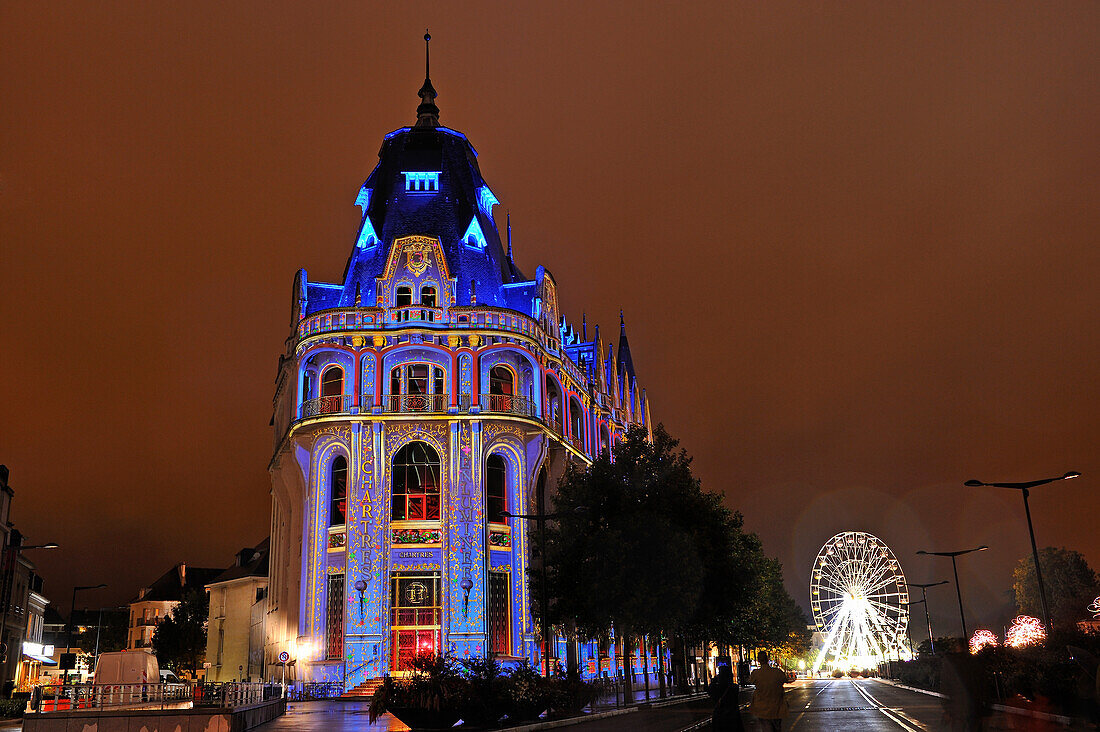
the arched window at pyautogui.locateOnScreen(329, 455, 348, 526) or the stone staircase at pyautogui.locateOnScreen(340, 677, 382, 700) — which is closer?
the stone staircase at pyautogui.locateOnScreen(340, 677, 382, 700)

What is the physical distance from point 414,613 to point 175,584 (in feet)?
315

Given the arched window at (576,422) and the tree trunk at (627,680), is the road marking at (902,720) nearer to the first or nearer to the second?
the tree trunk at (627,680)

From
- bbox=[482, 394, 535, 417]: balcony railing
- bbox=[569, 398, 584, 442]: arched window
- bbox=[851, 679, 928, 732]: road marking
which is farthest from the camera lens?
bbox=[569, 398, 584, 442]: arched window

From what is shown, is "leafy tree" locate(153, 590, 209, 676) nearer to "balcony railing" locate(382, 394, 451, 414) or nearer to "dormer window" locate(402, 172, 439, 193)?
"balcony railing" locate(382, 394, 451, 414)

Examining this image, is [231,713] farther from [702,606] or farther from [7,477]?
[7,477]

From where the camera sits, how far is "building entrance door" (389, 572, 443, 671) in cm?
4938

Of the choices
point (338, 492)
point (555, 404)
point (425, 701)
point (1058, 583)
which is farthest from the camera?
point (1058, 583)

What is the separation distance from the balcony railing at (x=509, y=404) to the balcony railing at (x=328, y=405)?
24.3 ft

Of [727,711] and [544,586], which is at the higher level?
[544,586]

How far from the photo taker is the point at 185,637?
9281 centimetres

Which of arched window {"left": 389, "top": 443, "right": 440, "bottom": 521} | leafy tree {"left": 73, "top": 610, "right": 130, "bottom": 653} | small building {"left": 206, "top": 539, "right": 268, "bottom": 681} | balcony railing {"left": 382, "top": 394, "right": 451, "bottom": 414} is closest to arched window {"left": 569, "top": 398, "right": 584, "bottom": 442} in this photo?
balcony railing {"left": 382, "top": 394, "right": 451, "bottom": 414}

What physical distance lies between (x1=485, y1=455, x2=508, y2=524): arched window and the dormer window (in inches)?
677

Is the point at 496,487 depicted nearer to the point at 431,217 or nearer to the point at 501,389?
the point at 501,389

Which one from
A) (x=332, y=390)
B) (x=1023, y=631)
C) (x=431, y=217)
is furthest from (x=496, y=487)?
(x=1023, y=631)
